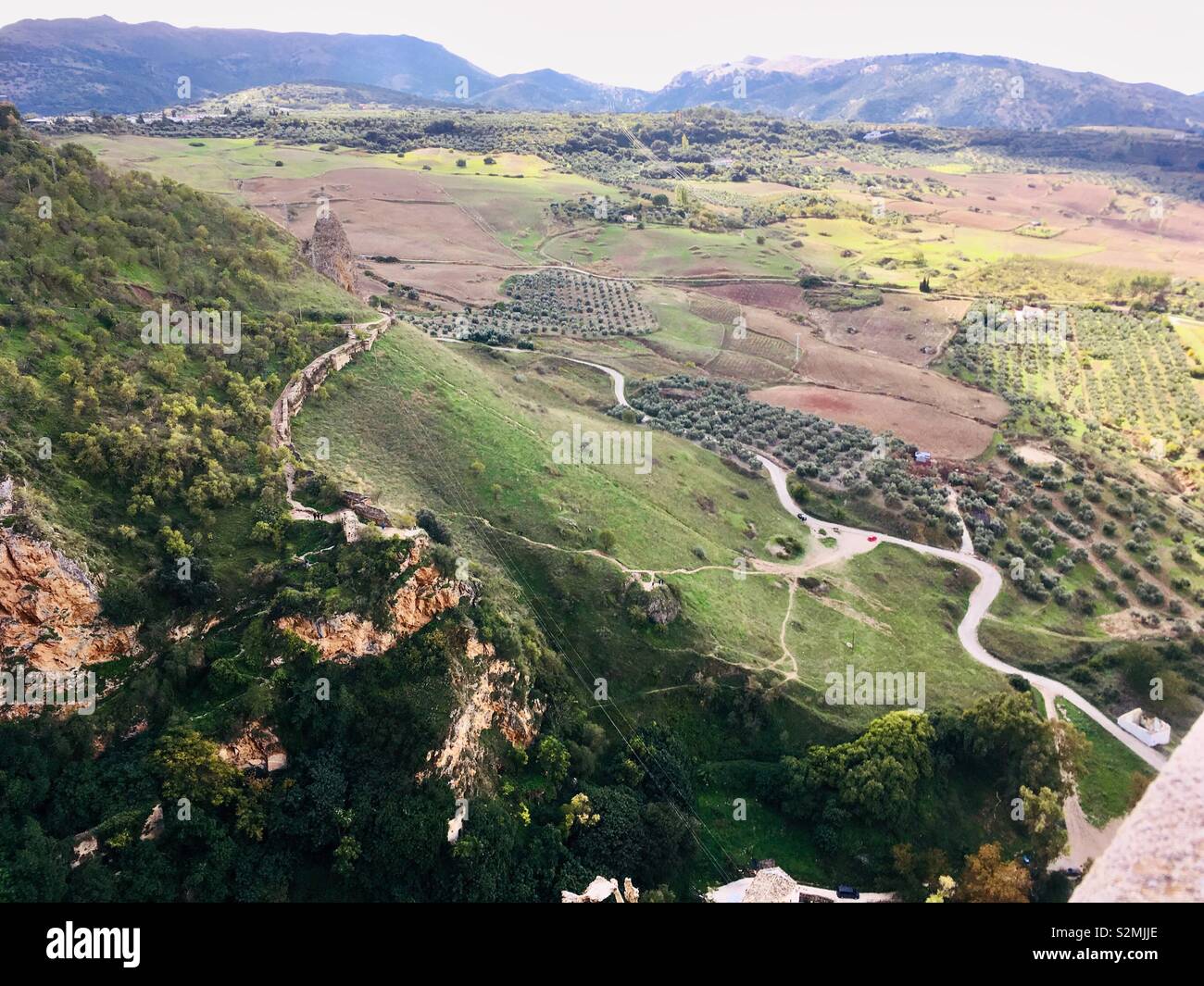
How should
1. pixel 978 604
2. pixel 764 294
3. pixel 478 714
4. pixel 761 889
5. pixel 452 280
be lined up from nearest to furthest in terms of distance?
1. pixel 761 889
2. pixel 478 714
3. pixel 978 604
4. pixel 452 280
5. pixel 764 294

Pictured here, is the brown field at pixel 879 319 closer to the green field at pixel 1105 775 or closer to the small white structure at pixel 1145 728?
the small white structure at pixel 1145 728

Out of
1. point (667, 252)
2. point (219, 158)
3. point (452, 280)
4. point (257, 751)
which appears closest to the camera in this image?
point (257, 751)

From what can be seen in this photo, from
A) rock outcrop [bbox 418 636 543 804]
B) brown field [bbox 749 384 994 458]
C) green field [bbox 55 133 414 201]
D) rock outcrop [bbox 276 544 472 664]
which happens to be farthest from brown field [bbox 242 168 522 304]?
rock outcrop [bbox 418 636 543 804]

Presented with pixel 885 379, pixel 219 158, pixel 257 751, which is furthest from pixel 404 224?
pixel 257 751

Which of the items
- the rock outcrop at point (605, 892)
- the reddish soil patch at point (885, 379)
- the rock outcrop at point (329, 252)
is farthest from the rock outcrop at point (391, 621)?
the reddish soil patch at point (885, 379)

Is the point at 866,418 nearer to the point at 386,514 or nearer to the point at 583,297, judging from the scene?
the point at 583,297

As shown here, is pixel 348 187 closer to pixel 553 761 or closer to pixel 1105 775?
pixel 553 761

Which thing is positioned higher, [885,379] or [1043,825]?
[885,379]
